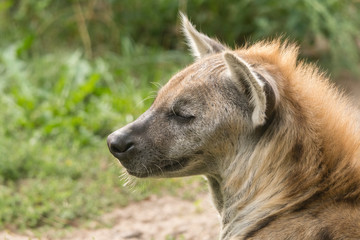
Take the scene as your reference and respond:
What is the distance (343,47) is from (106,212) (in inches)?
139

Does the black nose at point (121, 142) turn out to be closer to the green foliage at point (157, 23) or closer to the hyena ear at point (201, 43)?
the hyena ear at point (201, 43)

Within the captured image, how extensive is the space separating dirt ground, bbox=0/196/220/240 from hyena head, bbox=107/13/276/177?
1.02 meters

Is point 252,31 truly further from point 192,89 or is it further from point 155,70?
point 192,89

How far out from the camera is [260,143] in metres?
3.07

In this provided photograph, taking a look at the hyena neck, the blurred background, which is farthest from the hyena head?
the blurred background

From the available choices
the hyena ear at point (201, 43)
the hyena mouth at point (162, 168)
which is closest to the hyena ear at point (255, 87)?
the hyena mouth at point (162, 168)

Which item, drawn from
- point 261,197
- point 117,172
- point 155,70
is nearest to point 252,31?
point 155,70

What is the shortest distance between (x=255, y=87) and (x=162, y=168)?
76 centimetres

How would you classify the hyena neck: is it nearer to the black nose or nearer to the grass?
the black nose

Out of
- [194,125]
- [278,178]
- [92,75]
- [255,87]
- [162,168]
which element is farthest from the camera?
[92,75]

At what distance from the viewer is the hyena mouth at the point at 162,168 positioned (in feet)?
10.7

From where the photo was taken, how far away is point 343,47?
6777 millimetres

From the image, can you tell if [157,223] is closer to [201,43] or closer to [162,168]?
[162,168]

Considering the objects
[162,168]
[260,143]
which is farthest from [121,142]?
[260,143]
